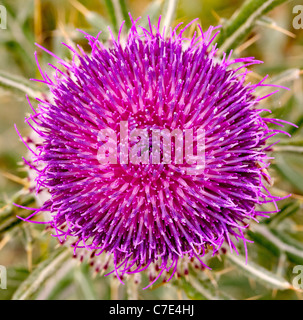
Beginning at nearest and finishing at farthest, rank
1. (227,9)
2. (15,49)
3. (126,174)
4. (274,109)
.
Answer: (126,174) → (274,109) → (15,49) → (227,9)

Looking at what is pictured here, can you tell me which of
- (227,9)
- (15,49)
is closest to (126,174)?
(15,49)

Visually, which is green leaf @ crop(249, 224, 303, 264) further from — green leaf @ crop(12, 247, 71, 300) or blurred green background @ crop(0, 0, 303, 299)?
green leaf @ crop(12, 247, 71, 300)

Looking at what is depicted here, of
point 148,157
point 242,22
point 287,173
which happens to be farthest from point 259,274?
point 242,22

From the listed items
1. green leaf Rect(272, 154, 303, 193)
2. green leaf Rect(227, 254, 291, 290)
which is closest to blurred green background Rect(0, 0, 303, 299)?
green leaf Rect(272, 154, 303, 193)

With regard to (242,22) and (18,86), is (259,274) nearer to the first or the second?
(242,22)

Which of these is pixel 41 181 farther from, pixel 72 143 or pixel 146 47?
pixel 146 47
